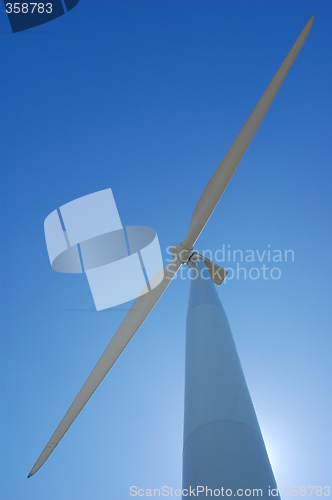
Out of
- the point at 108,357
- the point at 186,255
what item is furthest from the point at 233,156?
the point at 108,357

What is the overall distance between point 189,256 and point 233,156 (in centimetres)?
301

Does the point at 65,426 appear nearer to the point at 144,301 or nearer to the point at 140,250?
the point at 144,301

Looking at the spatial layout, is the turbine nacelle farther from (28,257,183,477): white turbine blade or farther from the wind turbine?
(28,257,183,477): white turbine blade

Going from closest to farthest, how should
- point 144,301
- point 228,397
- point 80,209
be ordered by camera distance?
point 228,397 → point 144,301 → point 80,209

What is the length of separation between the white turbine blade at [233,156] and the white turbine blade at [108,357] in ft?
6.66

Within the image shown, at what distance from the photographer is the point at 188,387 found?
20.2 feet

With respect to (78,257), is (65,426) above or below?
below

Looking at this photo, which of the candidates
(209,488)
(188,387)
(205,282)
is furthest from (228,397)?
(205,282)

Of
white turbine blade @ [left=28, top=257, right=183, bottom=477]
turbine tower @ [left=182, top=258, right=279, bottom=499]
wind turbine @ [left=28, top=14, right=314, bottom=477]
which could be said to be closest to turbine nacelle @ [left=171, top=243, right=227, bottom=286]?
wind turbine @ [left=28, top=14, right=314, bottom=477]

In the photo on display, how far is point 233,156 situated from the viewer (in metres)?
10.8

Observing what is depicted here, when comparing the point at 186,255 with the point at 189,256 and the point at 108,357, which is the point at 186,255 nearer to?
the point at 189,256

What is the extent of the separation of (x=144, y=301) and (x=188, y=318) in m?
2.13

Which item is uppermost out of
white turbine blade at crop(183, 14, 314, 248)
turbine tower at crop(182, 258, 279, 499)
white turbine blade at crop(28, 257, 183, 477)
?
white turbine blade at crop(183, 14, 314, 248)

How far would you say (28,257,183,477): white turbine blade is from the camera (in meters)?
9.56
